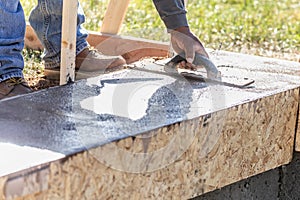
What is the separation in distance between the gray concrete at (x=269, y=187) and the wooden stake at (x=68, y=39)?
2.26 feet

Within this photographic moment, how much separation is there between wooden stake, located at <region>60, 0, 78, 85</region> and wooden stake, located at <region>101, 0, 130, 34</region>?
1.13m

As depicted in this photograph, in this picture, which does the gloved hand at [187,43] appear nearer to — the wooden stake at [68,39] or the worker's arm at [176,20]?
the worker's arm at [176,20]

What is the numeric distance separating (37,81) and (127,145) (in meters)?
1.27

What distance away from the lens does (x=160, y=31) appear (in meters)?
4.88

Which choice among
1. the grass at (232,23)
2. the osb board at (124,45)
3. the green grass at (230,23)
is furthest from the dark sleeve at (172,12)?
the green grass at (230,23)

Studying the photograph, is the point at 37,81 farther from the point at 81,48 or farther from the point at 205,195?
the point at 205,195

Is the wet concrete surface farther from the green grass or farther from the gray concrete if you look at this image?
the green grass

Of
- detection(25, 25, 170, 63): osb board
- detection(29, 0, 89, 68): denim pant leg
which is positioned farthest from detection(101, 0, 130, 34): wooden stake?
detection(29, 0, 89, 68): denim pant leg

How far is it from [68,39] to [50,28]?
51 centimetres

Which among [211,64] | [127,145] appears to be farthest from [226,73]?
[127,145]

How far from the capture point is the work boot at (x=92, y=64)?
3.20m

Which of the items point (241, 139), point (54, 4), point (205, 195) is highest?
point (54, 4)

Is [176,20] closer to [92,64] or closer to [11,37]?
[92,64]

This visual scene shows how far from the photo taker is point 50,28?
325 centimetres
